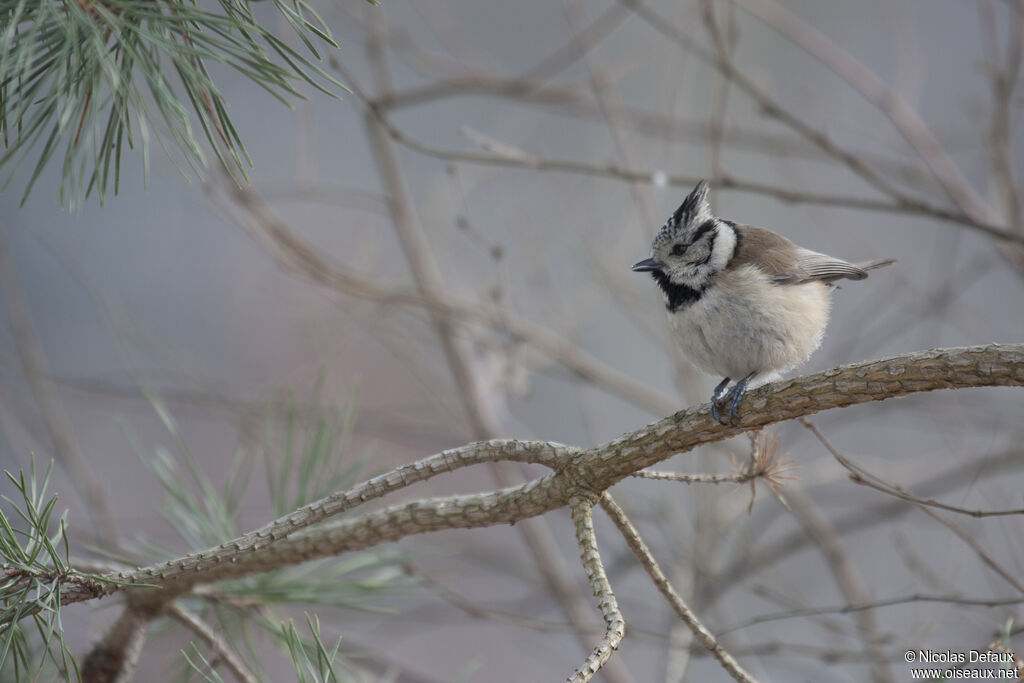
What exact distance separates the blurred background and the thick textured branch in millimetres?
463

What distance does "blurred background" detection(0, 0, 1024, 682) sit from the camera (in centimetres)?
239

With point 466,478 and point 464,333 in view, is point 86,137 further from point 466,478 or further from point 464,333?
point 466,478

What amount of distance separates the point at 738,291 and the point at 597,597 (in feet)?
3.57

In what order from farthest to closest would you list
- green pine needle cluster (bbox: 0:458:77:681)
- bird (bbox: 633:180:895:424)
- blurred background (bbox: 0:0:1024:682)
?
1. blurred background (bbox: 0:0:1024:682)
2. bird (bbox: 633:180:895:424)
3. green pine needle cluster (bbox: 0:458:77:681)

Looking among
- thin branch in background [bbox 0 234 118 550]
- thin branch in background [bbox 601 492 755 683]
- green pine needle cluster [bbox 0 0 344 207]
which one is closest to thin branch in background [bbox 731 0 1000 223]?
thin branch in background [bbox 601 492 755 683]

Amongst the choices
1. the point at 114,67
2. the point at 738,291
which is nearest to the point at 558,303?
the point at 738,291

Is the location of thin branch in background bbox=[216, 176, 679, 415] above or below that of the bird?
above

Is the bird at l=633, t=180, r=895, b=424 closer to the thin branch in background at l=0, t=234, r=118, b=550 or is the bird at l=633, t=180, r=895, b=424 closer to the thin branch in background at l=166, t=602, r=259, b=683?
the thin branch in background at l=166, t=602, r=259, b=683

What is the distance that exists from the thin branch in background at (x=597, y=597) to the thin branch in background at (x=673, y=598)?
43 millimetres

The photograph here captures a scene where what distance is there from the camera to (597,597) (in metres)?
1.03

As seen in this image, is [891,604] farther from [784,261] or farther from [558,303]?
[558,303]

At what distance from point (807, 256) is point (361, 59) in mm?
3567

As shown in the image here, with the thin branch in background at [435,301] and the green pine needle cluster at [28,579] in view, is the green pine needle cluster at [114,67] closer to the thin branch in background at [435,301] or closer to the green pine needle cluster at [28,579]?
the green pine needle cluster at [28,579]

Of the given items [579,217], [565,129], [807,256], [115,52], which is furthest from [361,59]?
[115,52]
